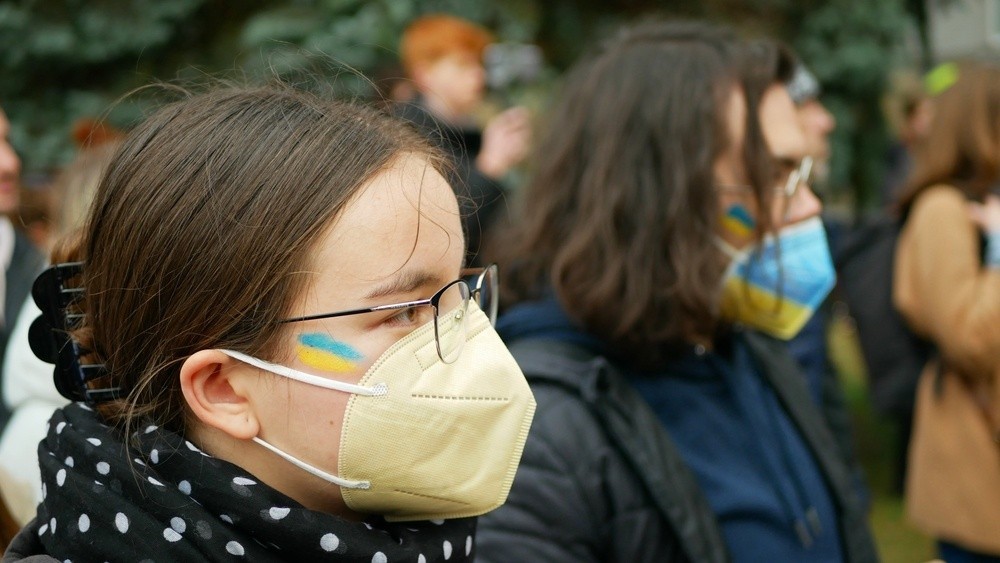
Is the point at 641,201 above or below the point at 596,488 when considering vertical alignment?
above

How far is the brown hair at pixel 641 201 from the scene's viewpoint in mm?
2365

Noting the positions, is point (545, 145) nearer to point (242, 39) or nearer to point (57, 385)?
point (57, 385)

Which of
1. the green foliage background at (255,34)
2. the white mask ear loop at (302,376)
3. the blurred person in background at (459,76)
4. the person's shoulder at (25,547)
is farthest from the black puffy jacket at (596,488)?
the green foliage background at (255,34)

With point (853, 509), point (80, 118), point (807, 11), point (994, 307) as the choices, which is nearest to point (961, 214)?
point (994, 307)

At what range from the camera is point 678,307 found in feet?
7.73

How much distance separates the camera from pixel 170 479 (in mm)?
1454

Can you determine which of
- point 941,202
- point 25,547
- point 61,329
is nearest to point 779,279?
point 61,329

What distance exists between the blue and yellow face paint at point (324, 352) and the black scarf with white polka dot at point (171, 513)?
18 centimetres

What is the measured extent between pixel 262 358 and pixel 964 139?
3.56 metres

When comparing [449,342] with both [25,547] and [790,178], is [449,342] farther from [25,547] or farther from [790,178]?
[790,178]

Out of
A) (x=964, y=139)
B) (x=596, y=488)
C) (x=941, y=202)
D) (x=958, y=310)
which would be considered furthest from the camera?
(x=964, y=139)

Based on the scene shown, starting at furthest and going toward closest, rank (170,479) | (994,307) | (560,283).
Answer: (994,307) < (560,283) < (170,479)

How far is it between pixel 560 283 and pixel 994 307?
1.99 metres

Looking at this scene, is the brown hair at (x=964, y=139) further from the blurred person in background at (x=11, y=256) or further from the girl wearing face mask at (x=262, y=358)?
the blurred person in background at (x=11, y=256)
